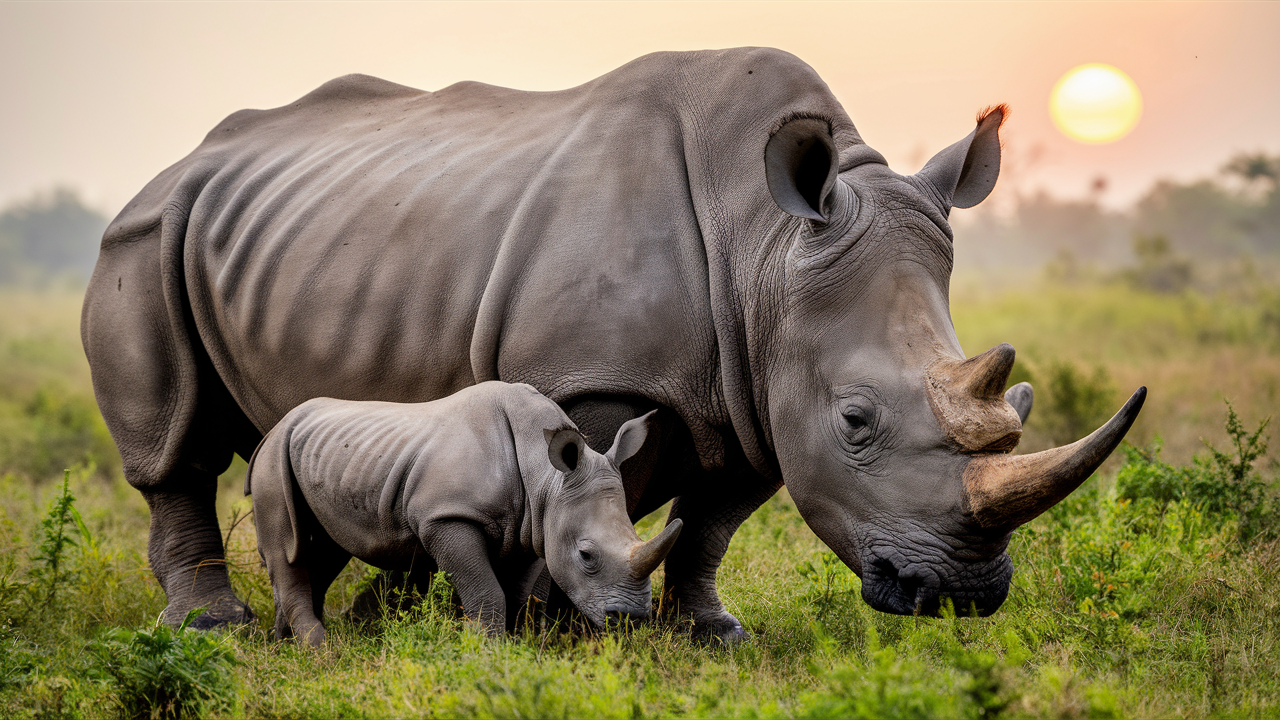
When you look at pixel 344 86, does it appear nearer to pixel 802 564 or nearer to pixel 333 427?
pixel 333 427

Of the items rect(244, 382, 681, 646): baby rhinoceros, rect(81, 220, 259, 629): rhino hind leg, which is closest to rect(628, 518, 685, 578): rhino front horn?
rect(244, 382, 681, 646): baby rhinoceros

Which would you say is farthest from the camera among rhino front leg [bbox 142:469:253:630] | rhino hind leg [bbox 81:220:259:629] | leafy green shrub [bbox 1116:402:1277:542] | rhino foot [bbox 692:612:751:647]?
leafy green shrub [bbox 1116:402:1277:542]

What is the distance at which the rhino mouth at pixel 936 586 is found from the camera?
371cm

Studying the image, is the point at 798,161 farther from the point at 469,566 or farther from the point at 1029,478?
the point at 469,566

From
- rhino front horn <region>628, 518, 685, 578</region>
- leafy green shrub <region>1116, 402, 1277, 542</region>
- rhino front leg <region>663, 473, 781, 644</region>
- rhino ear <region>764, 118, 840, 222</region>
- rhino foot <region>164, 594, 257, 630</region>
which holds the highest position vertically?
rhino ear <region>764, 118, 840, 222</region>

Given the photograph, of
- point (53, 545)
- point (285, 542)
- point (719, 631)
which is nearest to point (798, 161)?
point (719, 631)

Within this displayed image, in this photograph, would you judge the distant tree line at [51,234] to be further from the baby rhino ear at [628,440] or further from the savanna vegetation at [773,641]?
the baby rhino ear at [628,440]

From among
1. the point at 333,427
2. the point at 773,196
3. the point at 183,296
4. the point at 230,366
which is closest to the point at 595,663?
the point at 333,427

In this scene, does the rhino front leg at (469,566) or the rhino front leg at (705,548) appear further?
the rhino front leg at (705,548)

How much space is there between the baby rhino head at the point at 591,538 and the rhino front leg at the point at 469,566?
0.23m

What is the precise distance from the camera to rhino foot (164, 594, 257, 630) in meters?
5.27

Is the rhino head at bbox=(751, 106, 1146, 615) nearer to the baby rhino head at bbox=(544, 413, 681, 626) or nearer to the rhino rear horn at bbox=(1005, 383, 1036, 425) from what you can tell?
the rhino rear horn at bbox=(1005, 383, 1036, 425)

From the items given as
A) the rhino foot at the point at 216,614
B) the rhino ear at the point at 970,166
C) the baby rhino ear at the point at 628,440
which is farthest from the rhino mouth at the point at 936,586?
the rhino foot at the point at 216,614

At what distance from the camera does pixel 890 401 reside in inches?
150
